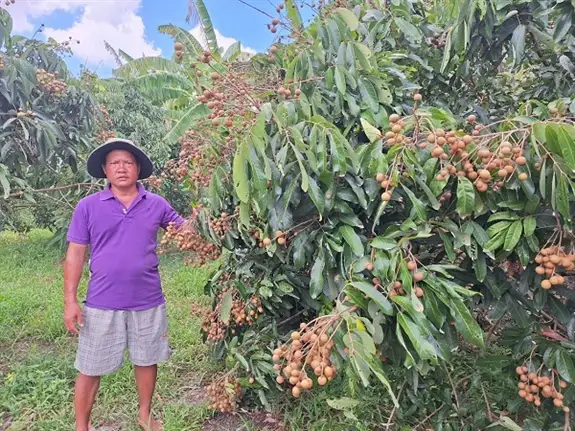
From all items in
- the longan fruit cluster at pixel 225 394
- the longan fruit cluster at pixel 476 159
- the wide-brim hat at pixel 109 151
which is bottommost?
the longan fruit cluster at pixel 225 394

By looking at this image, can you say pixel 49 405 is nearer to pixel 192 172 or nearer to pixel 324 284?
pixel 192 172

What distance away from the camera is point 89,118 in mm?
3355

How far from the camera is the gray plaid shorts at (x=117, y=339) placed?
214 cm

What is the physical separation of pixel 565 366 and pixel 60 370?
2.72 m

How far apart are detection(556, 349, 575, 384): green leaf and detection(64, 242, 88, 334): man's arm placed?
193 centimetres

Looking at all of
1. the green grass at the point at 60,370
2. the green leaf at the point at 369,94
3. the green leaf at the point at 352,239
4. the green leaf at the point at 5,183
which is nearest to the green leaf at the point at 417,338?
the green leaf at the point at 352,239

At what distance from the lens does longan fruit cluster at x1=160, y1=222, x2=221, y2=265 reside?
2.05 m

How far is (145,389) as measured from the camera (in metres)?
2.30

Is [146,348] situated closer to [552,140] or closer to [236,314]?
[236,314]

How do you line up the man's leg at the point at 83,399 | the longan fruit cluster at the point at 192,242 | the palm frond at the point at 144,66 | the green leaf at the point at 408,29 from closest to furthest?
the green leaf at the point at 408,29
the longan fruit cluster at the point at 192,242
the man's leg at the point at 83,399
the palm frond at the point at 144,66

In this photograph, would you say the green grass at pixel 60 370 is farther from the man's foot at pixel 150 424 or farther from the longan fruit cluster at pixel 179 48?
the longan fruit cluster at pixel 179 48

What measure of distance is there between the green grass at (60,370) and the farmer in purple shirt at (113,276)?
248 mm

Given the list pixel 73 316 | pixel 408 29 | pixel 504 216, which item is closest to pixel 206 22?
pixel 408 29

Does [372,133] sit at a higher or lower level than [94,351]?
higher
